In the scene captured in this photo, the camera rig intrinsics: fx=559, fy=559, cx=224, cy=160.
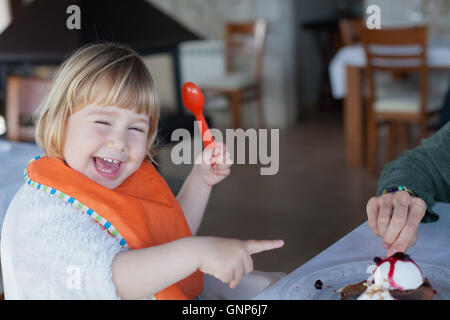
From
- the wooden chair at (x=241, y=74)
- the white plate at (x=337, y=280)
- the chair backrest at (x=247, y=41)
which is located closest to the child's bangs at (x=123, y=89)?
the white plate at (x=337, y=280)

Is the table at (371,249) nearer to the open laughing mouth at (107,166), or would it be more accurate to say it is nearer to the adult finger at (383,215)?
the adult finger at (383,215)

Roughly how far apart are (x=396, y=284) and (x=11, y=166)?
1.17 meters

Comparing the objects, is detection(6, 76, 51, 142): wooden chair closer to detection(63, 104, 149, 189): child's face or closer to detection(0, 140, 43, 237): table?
detection(0, 140, 43, 237): table

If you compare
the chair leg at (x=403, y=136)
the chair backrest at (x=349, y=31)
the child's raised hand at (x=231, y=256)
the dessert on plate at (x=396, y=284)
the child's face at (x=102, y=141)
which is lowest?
the chair leg at (x=403, y=136)

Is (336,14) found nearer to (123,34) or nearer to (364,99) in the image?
(364,99)

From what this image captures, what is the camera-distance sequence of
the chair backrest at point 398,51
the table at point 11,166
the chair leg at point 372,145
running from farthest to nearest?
the chair leg at point 372,145 → the chair backrest at point 398,51 → the table at point 11,166

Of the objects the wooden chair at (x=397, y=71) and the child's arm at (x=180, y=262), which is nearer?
the child's arm at (x=180, y=262)

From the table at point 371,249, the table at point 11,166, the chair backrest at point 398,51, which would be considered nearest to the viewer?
the table at point 371,249

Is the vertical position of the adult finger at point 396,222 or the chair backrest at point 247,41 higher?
the chair backrest at point 247,41

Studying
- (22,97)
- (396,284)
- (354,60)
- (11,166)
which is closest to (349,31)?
(354,60)

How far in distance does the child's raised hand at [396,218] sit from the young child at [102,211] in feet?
0.75

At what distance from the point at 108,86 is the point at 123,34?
1.65 meters

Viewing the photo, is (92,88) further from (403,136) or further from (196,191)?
(403,136)

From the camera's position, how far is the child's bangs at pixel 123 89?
807 millimetres
